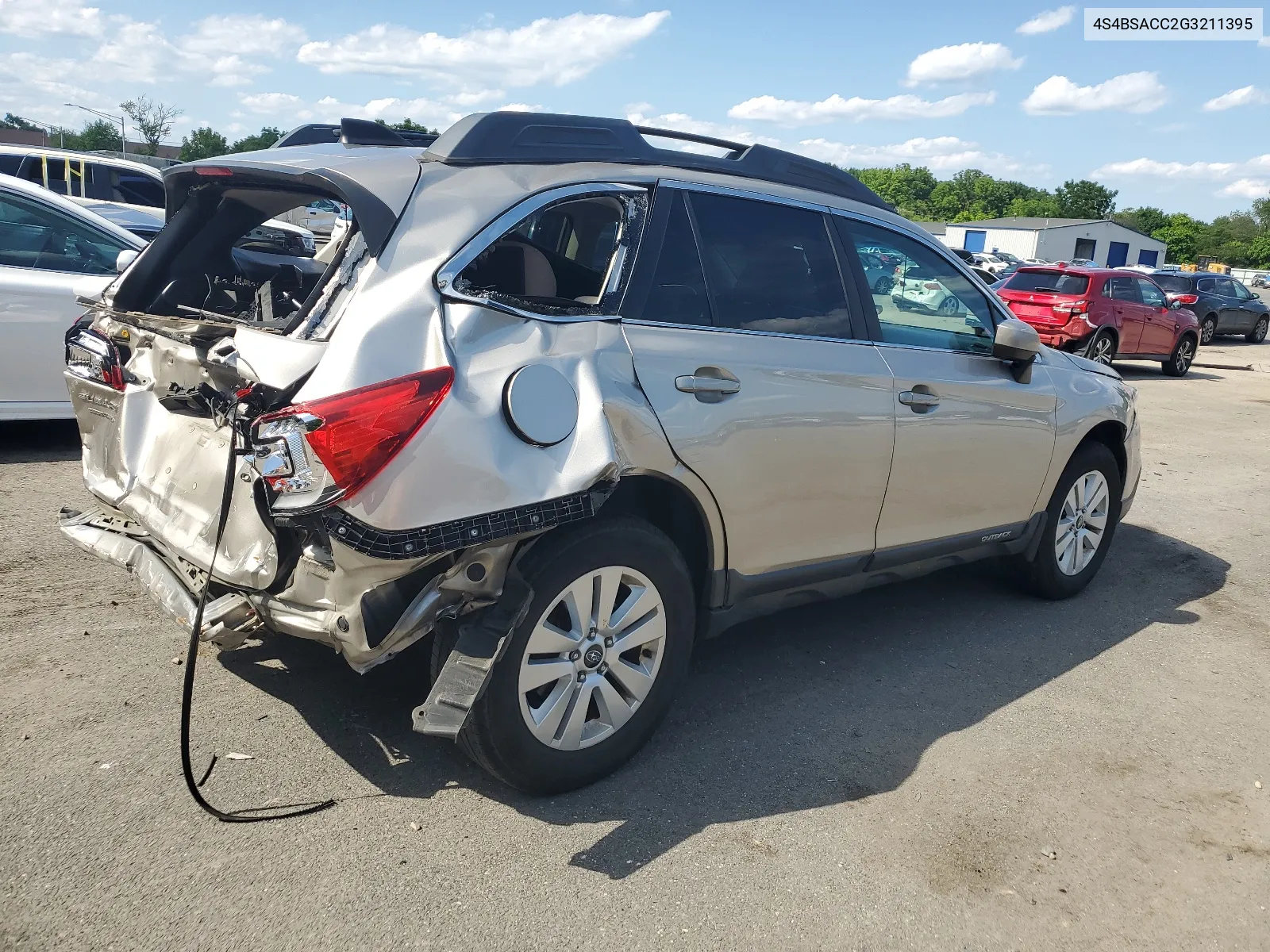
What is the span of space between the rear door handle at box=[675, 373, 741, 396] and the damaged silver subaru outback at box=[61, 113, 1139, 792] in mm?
15

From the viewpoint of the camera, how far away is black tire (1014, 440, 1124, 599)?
5.16 metres

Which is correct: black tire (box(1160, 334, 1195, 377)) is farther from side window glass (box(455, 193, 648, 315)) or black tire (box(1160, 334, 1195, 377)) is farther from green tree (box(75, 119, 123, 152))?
green tree (box(75, 119, 123, 152))

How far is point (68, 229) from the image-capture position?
6805 millimetres

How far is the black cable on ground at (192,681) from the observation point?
9.20 feet

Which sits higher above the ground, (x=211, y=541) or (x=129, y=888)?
(x=211, y=541)

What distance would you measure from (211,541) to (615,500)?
4.04ft

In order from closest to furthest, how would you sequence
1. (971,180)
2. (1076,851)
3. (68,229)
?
1. (1076,851)
2. (68,229)
3. (971,180)

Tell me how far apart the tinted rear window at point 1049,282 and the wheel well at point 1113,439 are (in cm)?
1147

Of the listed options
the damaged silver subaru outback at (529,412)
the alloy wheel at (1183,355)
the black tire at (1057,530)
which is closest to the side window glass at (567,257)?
the damaged silver subaru outback at (529,412)

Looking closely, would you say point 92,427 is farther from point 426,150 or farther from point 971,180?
point 971,180

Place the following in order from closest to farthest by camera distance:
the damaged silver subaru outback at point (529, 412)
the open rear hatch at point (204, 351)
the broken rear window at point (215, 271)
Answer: the damaged silver subaru outback at point (529, 412) → the open rear hatch at point (204, 351) → the broken rear window at point (215, 271)

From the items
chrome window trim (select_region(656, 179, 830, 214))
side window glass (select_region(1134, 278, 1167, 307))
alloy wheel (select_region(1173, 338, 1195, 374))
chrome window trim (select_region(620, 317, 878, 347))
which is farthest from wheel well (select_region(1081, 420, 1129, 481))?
alloy wheel (select_region(1173, 338, 1195, 374))

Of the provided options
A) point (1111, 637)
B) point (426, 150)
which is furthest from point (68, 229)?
point (1111, 637)

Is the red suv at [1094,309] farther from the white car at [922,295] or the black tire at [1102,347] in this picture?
the white car at [922,295]
